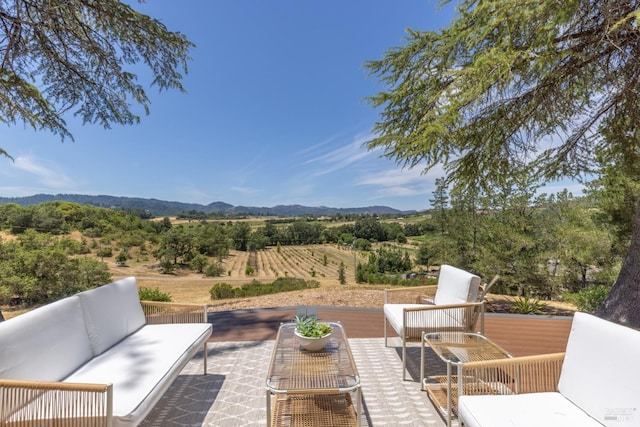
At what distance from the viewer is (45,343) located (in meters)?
1.67

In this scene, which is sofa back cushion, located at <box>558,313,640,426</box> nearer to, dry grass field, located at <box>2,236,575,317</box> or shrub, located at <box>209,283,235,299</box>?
shrub, located at <box>209,283,235,299</box>

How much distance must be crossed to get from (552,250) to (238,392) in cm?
735

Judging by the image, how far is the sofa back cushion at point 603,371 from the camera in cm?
123

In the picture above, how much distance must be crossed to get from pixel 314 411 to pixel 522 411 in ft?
3.75

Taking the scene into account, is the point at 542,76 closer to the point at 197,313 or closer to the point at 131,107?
the point at 197,313

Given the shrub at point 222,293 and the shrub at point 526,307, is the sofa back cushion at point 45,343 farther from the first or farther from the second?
the shrub at point 222,293

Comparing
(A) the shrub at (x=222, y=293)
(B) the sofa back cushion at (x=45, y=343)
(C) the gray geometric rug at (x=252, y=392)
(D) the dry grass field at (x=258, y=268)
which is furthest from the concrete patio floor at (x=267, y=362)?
(D) the dry grass field at (x=258, y=268)

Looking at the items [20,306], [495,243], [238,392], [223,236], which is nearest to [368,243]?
[223,236]

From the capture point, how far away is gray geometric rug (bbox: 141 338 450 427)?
6.72 feet

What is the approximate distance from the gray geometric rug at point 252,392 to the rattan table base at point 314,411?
0.77 feet

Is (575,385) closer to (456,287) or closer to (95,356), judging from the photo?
(456,287)

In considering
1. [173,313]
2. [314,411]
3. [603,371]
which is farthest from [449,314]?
[173,313]

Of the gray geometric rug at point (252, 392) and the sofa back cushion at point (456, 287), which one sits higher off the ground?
the sofa back cushion at point (456, 287)

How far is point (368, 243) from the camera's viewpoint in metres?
19.6
